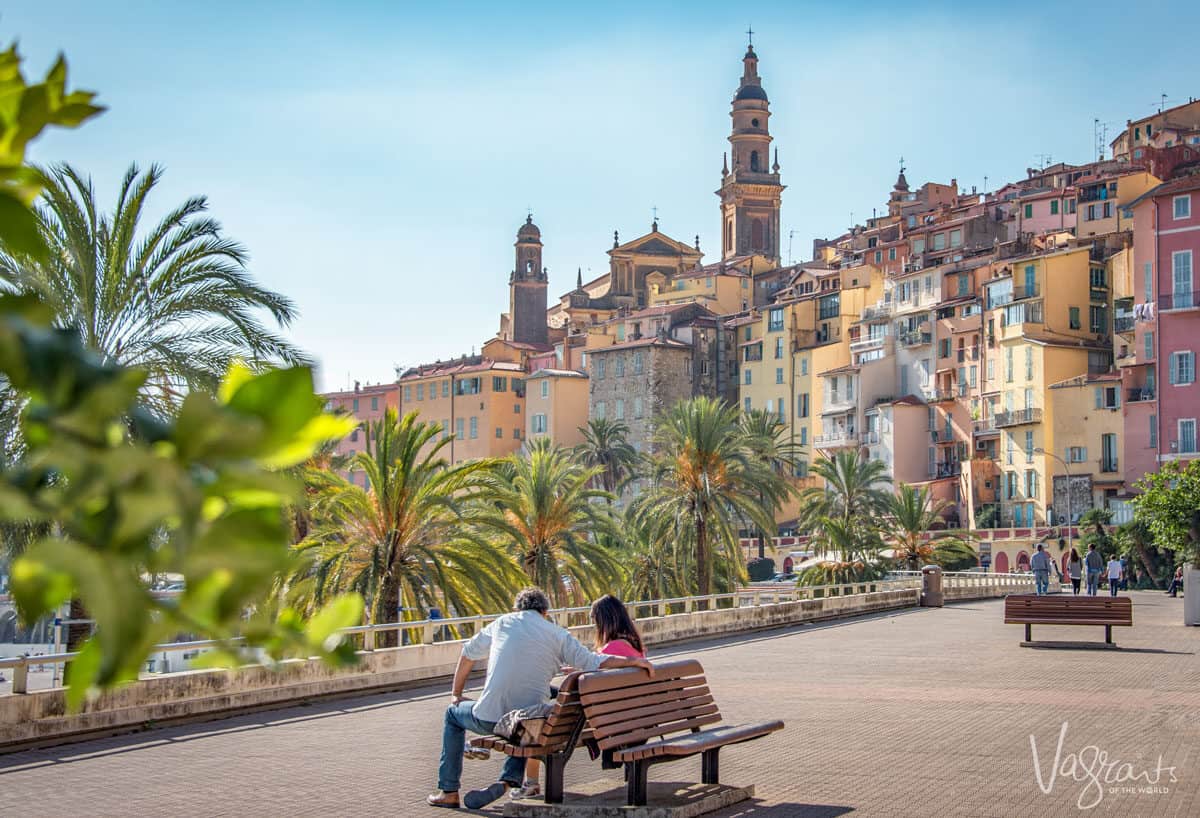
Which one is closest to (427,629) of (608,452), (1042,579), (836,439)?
(1042,579)

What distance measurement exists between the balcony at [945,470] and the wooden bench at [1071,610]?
62.8 metres

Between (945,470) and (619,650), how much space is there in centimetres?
7812

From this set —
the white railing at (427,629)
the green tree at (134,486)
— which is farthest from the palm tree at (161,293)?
the green tree at (134,486)

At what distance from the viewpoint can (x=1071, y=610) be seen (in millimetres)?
21594

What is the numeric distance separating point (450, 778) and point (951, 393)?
259 feet

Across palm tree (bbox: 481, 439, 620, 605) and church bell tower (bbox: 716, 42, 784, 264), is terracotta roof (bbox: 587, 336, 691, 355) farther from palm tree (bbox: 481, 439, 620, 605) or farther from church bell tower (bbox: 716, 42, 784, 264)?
palm tree (bbox: 481, 439, 620, 605)

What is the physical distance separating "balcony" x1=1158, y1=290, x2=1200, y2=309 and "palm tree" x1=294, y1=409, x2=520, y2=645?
4268 centimetres

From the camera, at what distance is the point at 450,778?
9.06m

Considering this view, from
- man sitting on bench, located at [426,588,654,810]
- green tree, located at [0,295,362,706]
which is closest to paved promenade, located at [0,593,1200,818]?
man sitting on bench, located at [426,588,654,810]

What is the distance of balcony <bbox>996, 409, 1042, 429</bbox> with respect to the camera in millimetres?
76812

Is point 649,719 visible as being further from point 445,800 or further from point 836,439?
point 836,439

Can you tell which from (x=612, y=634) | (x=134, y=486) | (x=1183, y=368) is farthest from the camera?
(x=1183, y=368)

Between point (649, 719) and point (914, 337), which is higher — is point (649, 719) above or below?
below

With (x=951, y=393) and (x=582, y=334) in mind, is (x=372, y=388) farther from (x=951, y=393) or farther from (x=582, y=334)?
(x=951, y=393)
